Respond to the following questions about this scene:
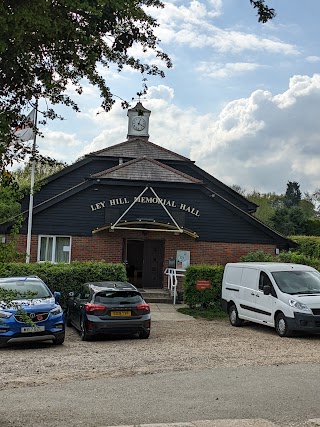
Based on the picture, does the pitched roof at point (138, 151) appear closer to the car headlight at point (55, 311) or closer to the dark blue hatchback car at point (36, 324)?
the dark blue hatchback car at point (36, 324)

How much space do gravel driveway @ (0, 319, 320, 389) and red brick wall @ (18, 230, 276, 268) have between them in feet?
31.8

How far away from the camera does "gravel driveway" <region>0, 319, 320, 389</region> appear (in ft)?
34.9

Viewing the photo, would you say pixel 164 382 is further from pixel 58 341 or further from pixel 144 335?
pixel 144 335

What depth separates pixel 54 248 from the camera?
1041 inches

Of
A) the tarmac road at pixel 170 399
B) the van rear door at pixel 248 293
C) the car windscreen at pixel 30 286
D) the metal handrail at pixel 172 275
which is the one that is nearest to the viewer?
the tarmac road at pixel 170 399

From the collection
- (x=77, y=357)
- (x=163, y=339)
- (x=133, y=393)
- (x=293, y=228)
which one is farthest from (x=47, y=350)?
(x=293, y=228)

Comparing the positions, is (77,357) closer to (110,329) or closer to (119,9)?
(110,329)

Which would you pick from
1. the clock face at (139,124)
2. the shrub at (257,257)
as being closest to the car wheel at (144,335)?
the shrub at (257,257)

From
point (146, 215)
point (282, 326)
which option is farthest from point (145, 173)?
point (282, 326)

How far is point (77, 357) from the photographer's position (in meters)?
12.4

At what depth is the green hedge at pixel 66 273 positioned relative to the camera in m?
18.9

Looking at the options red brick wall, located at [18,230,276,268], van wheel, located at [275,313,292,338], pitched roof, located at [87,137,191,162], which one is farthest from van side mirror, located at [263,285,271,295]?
pitched roof, located at [87,137,191,162]

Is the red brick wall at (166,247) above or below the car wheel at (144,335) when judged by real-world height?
above

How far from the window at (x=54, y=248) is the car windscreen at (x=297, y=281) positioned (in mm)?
12223
